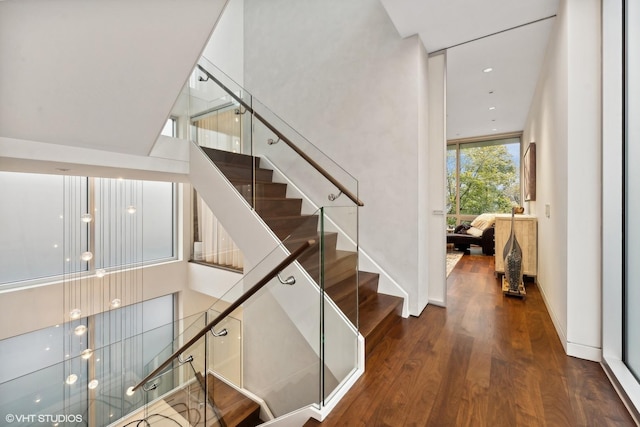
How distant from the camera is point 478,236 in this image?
6.70 metres

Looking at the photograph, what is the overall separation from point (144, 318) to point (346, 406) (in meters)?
5.57

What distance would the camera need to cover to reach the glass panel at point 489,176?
752 cm

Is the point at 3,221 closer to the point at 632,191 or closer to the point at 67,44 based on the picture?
the point at 67,44

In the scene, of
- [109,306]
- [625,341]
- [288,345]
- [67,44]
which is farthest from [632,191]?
[109,306]

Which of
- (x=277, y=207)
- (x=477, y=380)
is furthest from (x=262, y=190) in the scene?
(x=477, y=380)

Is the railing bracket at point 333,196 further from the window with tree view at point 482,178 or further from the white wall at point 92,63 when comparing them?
the window with tree view at point 482,178

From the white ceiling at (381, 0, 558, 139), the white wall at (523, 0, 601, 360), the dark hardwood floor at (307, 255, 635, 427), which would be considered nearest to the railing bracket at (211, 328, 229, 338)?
the dark hardwood floor at (307, 255, 635, 427)

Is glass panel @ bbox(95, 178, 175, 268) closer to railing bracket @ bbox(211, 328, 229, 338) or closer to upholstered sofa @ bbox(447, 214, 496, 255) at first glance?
railing bracket @ bbox(211, 328, 229, 338)

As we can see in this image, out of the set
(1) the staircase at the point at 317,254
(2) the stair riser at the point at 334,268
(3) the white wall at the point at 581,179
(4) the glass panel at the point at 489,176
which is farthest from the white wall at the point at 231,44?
(4) the glass panel at the point at 489,176

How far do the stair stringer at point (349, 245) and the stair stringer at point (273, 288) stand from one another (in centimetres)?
44

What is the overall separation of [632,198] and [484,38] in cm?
210

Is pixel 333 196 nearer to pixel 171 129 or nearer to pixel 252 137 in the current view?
pixel 252 137

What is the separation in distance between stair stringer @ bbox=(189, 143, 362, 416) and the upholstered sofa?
5.65 m

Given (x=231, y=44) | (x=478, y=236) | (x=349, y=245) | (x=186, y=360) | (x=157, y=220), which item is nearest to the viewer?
(x=349, y=245)
